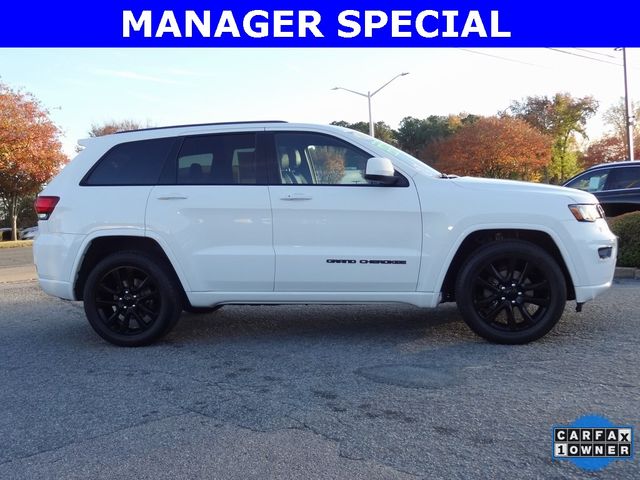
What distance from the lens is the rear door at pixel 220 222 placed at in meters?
4.97

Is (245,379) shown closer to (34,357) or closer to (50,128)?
(34,357)

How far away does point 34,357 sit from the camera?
16.4 feet

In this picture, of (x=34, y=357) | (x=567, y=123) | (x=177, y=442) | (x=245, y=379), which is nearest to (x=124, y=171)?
(x=34, y=357)

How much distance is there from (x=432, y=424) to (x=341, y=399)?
0.66 m

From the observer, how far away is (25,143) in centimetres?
2575

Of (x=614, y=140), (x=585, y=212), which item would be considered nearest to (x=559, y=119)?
(x=614, y=140)

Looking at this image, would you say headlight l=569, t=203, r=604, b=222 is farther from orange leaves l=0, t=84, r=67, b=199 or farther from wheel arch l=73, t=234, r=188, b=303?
orange leaves l=0, t=84, r=67, b=199

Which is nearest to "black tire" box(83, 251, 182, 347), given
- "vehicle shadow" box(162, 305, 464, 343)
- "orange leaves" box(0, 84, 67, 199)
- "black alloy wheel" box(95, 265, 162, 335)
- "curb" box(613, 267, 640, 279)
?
"black alloy wheel" box(95, 265, 162, 335)

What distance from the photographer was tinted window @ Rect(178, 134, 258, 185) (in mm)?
5121

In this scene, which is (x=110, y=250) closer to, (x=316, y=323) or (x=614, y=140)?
(x=316, y=323)

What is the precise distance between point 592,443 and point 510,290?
6.37ft

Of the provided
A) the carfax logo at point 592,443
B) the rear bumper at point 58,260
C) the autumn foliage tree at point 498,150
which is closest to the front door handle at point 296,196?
the rear bumper at point 58,260

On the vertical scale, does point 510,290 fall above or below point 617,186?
below

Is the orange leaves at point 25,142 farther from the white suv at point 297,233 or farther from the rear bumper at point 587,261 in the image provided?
the rear bumper at point 587,261
